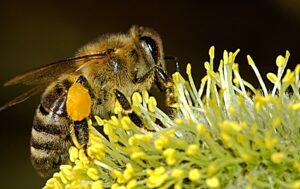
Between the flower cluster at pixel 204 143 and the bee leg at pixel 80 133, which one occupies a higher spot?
the bee leg at pixel 80 133

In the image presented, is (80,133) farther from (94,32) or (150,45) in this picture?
(94,32)

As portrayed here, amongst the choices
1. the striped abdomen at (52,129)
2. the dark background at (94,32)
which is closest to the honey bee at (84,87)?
the striped abdomen at (52,129)

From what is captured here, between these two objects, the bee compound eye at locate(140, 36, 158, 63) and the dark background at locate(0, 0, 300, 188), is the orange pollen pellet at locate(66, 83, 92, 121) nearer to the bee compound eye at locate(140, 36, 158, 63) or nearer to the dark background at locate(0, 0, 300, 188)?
the bee compound eye at locate(140, 36, 158, 63)

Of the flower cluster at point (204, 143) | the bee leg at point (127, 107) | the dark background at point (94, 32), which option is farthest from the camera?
the dark background at point (94, 32)

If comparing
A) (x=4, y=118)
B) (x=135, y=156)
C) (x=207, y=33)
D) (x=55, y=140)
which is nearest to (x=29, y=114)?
(x=4, y=118)

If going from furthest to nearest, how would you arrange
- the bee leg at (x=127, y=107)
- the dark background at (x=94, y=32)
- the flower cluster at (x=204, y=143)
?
1. the dark background at (x=94, y=32)
2. the bee leg at (x=127, y=107)
3. the flower cluster at (x=204, y=143)

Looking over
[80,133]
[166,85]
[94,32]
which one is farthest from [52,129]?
[94,32]

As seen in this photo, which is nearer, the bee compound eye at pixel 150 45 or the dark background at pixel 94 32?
the bee compound eye at pixel 150 45

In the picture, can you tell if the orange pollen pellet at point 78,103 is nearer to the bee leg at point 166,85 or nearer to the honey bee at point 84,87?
the honey bee at point 84,87
